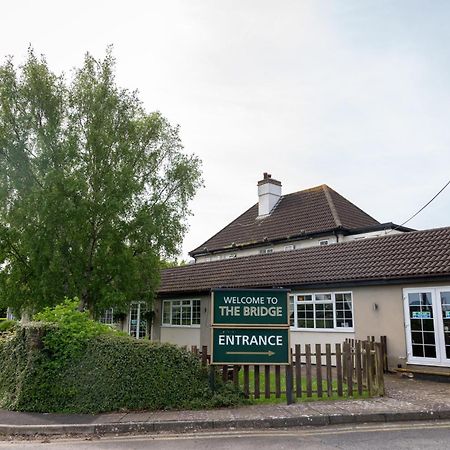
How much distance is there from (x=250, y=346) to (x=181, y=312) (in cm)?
1403

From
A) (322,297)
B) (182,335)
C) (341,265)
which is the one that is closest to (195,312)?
(182,335)

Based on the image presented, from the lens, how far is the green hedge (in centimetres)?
856

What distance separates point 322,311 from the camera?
16484mm

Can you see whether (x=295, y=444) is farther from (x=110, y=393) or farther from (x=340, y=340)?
(x=340, y=340)

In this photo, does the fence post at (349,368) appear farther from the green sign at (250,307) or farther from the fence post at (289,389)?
the green sign at (250,307)

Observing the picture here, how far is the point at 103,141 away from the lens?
17.5 m

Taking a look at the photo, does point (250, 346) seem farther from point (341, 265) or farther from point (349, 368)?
point (341, 265)

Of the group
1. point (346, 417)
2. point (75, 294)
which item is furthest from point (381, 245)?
point (75, 294)

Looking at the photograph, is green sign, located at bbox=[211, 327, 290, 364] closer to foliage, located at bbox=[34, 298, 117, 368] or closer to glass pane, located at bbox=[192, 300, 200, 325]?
foliage, located at bbox=[34, 298, 117, 368]

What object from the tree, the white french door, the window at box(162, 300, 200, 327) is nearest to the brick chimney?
the window at box(162, 300, 200, 327)

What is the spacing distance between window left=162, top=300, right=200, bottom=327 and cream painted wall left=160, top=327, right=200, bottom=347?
0.88ft

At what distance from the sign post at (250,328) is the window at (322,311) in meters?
7.10

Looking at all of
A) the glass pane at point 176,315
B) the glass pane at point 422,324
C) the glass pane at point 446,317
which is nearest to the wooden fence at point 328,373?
the glass pane at point 446,317

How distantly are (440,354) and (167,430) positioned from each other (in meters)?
8.79
